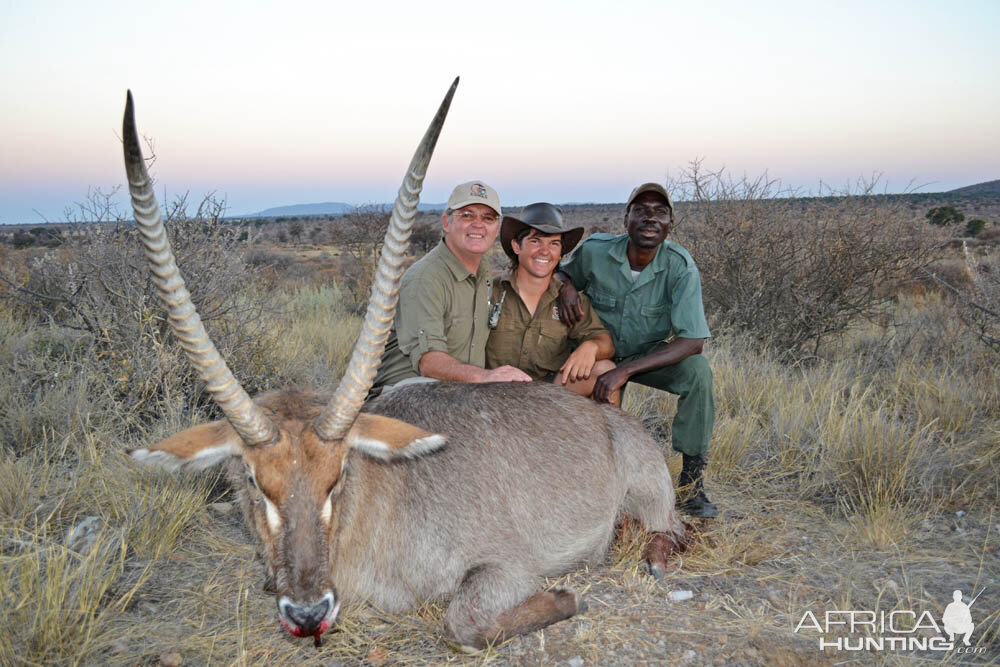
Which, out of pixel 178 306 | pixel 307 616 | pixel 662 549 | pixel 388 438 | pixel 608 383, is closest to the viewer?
pixel 178 306

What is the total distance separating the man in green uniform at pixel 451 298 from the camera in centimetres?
567

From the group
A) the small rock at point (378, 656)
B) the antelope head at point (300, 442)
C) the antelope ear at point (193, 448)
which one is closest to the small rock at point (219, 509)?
the antelope head at point (300, 442)

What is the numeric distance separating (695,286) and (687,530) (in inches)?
86.8

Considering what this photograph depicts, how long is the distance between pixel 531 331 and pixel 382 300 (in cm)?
318

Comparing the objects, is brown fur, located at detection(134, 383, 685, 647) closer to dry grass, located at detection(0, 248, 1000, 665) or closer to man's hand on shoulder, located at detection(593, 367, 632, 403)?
dry grass, located at detection(0, 248, 1000, 665)

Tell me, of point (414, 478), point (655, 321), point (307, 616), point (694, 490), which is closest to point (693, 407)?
point (694, 490)

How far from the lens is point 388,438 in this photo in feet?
12.0

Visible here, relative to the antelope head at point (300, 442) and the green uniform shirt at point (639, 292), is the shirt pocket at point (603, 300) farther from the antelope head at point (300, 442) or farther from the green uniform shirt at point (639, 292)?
the antelope head at point (300, 442)

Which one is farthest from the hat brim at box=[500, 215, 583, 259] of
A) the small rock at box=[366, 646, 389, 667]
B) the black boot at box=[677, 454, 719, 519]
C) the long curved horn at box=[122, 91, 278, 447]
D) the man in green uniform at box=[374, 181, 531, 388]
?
the small rock at box=[366, 646, 389, 667]

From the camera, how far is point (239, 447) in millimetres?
3502

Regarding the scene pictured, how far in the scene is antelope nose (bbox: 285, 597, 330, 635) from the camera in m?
3.13

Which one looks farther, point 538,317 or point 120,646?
point 538,317

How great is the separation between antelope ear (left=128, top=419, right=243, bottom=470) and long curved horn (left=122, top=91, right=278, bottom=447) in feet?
0.86

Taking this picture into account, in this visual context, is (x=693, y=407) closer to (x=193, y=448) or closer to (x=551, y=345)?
(x=551, y=345)
